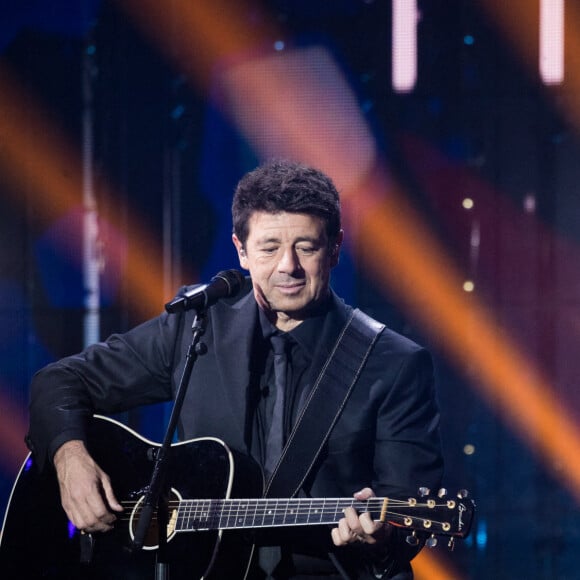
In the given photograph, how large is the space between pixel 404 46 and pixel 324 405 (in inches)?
105

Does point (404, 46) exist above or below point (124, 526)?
above

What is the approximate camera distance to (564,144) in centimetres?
503

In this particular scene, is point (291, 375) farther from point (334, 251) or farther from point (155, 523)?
point (155, 523)

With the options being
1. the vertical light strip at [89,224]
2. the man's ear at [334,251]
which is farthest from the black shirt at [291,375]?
the vertical light strip at [89,224]

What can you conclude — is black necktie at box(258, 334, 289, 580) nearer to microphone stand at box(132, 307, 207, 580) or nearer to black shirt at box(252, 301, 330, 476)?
black shirt at box(252, 301, 330, 476)

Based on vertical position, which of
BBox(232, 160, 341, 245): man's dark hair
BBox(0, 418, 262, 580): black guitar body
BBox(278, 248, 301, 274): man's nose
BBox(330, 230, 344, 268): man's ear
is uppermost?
BBox(232, 160, 341, 245): man's dark hair

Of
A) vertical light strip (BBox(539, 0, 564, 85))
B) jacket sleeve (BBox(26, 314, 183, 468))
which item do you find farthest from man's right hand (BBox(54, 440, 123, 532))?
vertical light strip (BBox(539, 0, 564, 85))

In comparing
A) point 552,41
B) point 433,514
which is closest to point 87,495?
point 433,514

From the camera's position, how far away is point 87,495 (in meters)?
2.91

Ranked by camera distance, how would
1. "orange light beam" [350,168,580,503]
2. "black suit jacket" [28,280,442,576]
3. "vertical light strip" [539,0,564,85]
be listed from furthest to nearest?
"orange light beam" [350,168,580,503] < "vertical light strip" [539,0,564,85] < "black suit jacket" [28,280,442,576]

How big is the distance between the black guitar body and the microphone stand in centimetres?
18

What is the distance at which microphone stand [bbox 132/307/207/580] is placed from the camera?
97.8 inches

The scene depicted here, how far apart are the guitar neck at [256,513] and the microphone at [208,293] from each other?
0.65 m

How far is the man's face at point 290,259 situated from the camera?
3.04m
